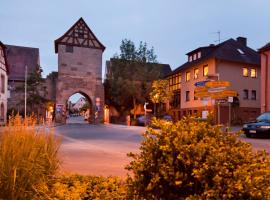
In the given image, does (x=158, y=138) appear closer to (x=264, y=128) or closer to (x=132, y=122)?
(x=264, y=128)

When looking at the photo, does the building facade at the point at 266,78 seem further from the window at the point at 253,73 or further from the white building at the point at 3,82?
the white building at the point at 3,82

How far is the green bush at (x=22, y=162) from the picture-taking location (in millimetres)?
4000

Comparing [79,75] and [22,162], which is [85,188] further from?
[79,75]

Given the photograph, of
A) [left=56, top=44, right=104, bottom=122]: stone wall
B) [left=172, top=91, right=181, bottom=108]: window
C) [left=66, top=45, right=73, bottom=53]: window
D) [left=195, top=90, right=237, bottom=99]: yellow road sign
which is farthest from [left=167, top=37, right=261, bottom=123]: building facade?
[left=195, top=90, right=237, bottom=99]: yellow road sign

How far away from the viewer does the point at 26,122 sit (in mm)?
5305

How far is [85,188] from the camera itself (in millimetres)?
4898

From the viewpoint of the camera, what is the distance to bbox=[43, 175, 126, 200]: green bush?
4.49 meters

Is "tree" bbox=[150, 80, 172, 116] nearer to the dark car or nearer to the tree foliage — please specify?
the tree foliage

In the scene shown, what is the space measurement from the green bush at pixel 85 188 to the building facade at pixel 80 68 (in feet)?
154

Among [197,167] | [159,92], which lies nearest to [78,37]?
[159,92]

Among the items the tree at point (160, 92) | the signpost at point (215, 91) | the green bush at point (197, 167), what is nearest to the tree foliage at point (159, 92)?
the tree at point (160, 92)

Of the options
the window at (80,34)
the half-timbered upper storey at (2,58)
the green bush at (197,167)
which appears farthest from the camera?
the window at (80,34)

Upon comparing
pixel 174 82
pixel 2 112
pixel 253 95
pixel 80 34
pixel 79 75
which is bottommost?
pixel 2 112

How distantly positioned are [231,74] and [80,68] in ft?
75.3
